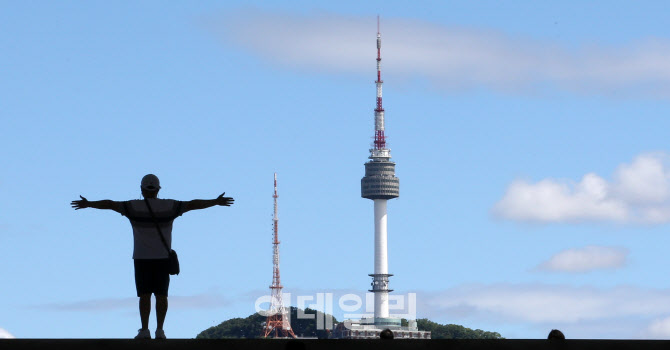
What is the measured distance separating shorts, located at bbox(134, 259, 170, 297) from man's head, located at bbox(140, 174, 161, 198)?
38.3 inches

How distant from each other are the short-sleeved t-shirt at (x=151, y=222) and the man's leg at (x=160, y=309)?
0.63 m

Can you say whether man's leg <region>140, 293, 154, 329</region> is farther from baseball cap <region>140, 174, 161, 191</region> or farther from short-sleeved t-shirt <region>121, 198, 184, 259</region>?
baseball cap <region>140, 174, 161, 191</region>

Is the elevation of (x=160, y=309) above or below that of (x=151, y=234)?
below

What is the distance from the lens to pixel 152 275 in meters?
20.0

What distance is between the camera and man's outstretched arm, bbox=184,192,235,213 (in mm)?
20022

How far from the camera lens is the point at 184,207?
20.0m

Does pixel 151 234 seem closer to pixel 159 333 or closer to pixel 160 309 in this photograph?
pixel 160 309

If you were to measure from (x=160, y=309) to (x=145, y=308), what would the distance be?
0.25 meters
